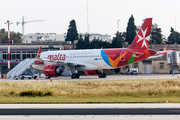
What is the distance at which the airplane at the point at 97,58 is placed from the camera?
4572cm

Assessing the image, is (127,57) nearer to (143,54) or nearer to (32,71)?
(143,54)

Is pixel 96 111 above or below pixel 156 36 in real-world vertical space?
below

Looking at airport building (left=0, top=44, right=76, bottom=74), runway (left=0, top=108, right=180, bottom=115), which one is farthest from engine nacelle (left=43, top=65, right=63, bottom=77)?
runway (left=0, top=108, right=180, bottom=115)

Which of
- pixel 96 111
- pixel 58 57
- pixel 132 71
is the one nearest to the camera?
pixel 96 111

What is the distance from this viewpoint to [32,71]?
2295 inches

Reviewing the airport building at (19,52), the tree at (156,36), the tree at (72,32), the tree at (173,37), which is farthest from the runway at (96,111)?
the tree at (156,36)

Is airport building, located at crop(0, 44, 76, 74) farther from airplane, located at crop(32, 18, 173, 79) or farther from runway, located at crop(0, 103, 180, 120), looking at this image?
runway, located at crop(0, 103, 180, 120)

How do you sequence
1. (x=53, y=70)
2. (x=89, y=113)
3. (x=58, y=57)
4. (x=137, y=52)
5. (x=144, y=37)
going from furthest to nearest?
(x=58, y=57) → (x=53, y=70) → (x=144, y=37) → (x=137, y=52) → (x=89, y=113)

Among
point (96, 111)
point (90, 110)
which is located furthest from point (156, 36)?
point (96, 111)

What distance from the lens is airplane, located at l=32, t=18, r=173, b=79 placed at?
45.7 m

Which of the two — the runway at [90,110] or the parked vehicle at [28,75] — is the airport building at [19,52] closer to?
the parked vehicle at [28,75]

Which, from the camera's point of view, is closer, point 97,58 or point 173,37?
point 97,58

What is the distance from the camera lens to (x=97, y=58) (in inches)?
1882

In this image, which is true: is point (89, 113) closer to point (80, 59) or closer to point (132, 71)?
point (80, 59)
